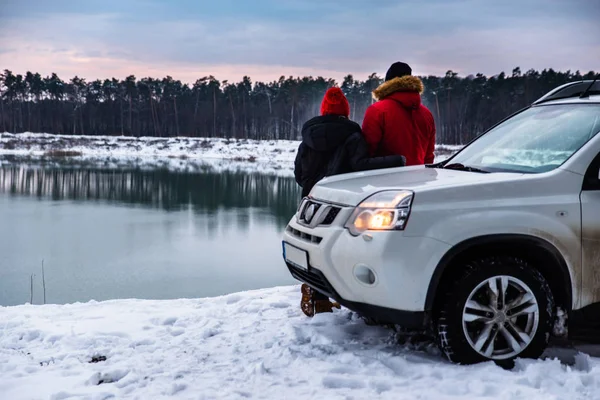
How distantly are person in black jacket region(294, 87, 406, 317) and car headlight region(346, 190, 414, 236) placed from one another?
4.40 ft

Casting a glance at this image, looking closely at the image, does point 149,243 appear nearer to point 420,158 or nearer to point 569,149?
point 420,158

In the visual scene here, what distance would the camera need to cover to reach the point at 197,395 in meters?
3.45

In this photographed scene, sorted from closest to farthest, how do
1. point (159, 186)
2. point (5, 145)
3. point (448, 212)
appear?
point (448, 212), point (159, 186), point (5, 145)

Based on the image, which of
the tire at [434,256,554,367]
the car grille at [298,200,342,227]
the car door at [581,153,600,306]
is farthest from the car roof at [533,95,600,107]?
the car grille at [298,200,342,227]

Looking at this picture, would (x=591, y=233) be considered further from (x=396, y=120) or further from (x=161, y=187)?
(x=161, y=187)

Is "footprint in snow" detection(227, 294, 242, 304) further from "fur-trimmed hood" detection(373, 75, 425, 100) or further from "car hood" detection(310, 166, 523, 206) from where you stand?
"fur-trimmed hood" detection(373, 75, 425, 100)

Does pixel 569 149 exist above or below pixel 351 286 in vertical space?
above

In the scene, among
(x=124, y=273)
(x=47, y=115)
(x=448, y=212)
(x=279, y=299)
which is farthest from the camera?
(x=47, y=115)

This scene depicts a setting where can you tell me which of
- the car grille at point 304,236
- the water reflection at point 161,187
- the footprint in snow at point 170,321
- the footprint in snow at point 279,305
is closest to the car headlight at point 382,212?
the car grille at point 304,236

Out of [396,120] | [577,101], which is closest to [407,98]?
[396,120]

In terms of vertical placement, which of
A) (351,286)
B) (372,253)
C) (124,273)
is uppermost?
(372,253)

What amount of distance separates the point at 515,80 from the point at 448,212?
8477 centimetres

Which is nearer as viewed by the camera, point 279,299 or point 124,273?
point 279,299

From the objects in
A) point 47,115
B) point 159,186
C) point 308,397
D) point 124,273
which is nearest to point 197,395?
point 308,397
